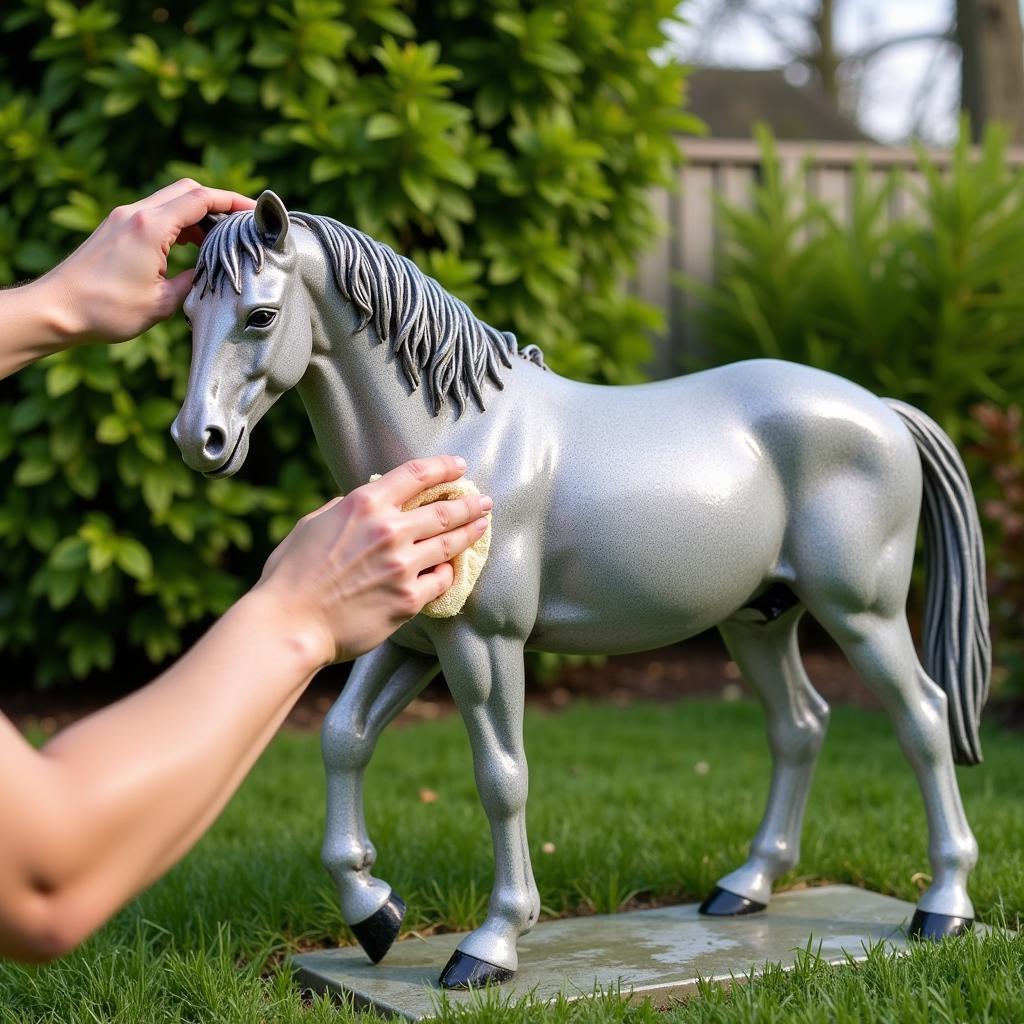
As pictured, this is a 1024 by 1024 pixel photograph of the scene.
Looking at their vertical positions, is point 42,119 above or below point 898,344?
above

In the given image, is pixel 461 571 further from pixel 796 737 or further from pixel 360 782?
pixel 796 737

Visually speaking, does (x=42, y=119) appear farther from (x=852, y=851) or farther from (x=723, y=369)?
(x=852, y=851)

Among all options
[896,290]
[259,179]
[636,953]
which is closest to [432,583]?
[636,953]

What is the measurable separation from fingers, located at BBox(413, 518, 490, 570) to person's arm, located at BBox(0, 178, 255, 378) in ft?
2.69

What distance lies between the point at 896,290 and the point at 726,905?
400 cm

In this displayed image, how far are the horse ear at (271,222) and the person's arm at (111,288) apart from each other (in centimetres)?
23

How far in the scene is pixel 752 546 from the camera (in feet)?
8.55

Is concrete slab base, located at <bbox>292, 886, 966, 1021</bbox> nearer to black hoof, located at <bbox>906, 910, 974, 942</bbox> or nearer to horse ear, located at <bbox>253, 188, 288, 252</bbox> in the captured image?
black hoof, located at <bbox>906, 910, 974, 942</bbox>

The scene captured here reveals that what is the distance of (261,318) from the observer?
2.16 m

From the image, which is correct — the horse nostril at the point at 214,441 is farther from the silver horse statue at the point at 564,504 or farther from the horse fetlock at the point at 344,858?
the horse fetlock at the point at 344,858

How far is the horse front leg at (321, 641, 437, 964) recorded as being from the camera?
2566 mm

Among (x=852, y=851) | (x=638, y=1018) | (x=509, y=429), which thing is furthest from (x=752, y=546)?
(x=852, y=851)

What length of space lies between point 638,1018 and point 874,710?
3845mm

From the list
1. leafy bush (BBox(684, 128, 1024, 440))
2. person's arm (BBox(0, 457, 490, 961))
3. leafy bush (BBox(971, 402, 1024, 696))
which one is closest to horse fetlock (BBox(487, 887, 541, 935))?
person's arm (BBox(0, 457, 490, 961))
